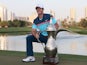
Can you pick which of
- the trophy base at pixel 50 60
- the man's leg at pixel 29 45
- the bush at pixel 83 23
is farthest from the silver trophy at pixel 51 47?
the bush at pixel 83 23

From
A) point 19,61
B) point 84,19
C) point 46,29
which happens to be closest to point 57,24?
point 46,29

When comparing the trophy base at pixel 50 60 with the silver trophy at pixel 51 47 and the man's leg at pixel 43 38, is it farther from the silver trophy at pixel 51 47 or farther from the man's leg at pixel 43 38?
the man's leg at pixel 43 38

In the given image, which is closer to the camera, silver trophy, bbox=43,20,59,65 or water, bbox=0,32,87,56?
silver trophy, bbox=43,20,59,65

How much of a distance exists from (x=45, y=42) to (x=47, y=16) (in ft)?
1.82

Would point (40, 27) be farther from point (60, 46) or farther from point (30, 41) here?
point (60, 46)

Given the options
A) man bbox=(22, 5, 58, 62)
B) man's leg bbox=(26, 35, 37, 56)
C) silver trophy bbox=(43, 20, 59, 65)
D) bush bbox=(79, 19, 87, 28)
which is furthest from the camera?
bush bbox=(79, 19, 87, 28)

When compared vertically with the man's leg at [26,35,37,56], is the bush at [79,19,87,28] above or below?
below

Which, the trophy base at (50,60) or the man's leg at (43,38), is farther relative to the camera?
the man's leg at (43,38)

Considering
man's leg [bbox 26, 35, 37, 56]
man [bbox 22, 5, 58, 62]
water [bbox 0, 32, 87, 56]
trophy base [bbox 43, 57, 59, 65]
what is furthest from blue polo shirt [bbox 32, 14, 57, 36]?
water [bbox 0, 32, 87, 56]

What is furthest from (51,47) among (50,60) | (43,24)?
(43,24)

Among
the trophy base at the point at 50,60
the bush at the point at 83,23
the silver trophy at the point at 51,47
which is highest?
the silver trophy at the point at 51,47

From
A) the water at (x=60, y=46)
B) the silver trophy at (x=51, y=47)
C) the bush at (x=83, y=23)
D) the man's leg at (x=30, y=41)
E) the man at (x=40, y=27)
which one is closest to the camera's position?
the silver trophy at (x=51, y=47)

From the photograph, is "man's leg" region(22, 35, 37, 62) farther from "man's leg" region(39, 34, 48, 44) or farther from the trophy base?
the trophy base

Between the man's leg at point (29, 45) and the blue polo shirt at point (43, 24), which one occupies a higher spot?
the blue polo shirt at point (43, 24)
